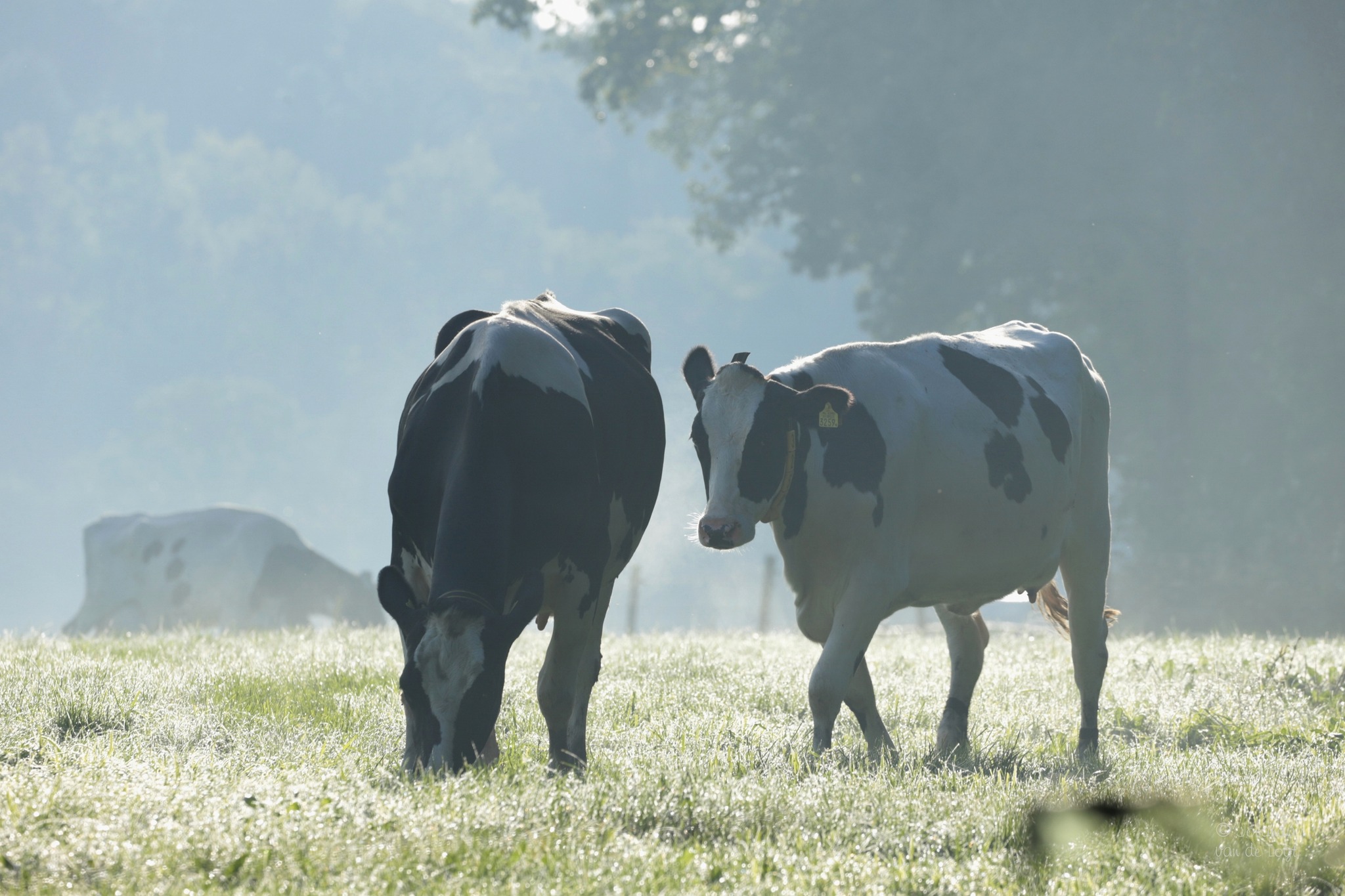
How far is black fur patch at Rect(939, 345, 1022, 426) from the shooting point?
7598mm

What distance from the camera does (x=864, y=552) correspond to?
6754 mm

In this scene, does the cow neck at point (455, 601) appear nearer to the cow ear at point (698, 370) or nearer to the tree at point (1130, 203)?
the cow ear at point (698, 370)

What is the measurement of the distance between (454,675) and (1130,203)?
101 feet

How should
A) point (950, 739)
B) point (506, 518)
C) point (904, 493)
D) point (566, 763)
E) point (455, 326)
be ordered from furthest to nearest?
point (950, 739) → point (455, 326) → point (904, 493) → point (566, 763) → point (506, 518)

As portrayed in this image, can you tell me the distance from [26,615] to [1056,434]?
14154 cm

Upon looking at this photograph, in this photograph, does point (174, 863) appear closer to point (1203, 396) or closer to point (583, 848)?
point (583, 848)

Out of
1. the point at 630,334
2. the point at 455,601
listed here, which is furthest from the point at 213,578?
the point at 455,601

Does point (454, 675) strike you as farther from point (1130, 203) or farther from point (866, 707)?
point (1130, 203)

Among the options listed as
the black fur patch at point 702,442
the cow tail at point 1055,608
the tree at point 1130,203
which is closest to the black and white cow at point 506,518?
the black fur patch at point 702,442

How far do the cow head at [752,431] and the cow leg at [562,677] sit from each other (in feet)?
3.27

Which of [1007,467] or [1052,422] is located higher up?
[1052,422]

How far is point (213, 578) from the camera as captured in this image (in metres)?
27.9

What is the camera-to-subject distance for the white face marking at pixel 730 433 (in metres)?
6.56

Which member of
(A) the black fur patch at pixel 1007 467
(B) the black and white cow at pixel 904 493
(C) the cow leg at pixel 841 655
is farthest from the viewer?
(A) the black fur patch at pixel 1007 467
